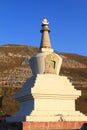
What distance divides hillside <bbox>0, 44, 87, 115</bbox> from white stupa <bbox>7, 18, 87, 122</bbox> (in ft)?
90.7

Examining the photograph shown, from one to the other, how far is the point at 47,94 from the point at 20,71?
60.5 meters

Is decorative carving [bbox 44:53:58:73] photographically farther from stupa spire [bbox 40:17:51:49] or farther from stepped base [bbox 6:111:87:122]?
stepped base [bbox 6:111:87:122]

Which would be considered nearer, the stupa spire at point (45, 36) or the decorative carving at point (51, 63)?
the decorative carving at point (51, 63)

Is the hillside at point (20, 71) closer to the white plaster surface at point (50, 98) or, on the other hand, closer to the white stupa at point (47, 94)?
the white stupa at point (47, 94)

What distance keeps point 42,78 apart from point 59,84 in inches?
41.3

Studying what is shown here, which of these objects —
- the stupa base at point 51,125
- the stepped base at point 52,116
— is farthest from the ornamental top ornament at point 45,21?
the stupa base at point 51,125

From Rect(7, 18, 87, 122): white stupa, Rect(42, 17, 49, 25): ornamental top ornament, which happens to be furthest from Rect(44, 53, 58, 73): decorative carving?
Rect(42, 17, 49, 25): ornamental top ornament

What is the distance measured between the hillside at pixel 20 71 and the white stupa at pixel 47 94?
2764 centimetres

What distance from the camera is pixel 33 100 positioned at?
19.9 meters

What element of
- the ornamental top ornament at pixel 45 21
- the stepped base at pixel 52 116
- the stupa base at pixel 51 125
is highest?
the ornamental top ornament at pixel 45 21

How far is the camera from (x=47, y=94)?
65.2 ft

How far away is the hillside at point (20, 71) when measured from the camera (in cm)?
5931

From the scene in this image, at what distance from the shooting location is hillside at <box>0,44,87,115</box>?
5931cm

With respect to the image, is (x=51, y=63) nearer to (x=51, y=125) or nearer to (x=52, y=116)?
(x=52, y=116)
